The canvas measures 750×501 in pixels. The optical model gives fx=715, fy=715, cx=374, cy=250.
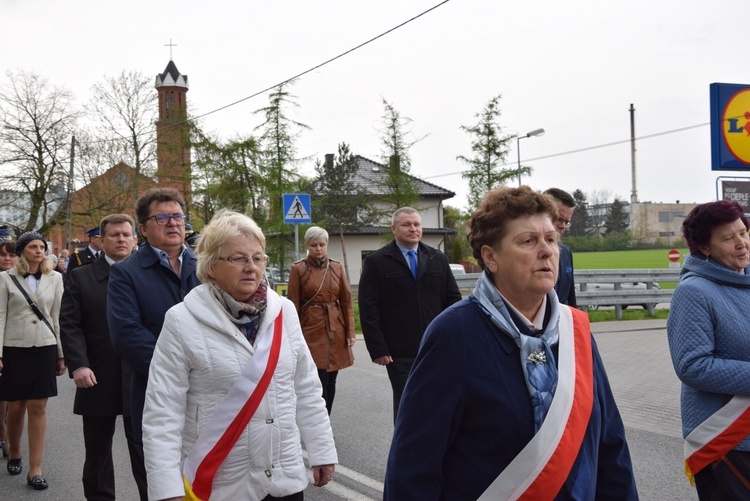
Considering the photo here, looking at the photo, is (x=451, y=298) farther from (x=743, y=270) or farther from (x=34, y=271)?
(x=34, y=271)

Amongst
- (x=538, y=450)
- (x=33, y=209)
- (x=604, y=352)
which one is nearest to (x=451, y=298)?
(x=538, y=450)

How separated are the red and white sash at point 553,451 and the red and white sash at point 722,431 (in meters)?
1.44

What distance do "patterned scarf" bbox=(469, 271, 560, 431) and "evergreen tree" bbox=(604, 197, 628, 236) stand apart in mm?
81627

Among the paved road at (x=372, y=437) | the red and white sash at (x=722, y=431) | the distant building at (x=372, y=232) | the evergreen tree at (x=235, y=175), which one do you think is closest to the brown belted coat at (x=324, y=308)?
the paved road at (x=372, y=437)

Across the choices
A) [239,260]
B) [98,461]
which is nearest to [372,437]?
[98,461]

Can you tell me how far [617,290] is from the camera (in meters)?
17.8

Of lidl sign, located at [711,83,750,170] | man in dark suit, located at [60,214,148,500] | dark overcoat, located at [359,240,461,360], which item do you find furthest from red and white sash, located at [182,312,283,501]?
lidl sign, located at [711,83,750,170]

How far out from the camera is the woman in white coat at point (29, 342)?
6.12 m

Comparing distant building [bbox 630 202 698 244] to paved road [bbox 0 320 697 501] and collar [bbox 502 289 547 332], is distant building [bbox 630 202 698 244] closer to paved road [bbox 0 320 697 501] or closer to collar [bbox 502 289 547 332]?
paved road [bbox 0 320 697 501]

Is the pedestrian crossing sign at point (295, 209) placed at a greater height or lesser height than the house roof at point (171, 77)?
lesser

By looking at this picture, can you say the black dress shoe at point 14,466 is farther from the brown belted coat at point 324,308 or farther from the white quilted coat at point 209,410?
the white quilted coat at point 209,410

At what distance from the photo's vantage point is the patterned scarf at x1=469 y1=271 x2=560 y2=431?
6.87 ft

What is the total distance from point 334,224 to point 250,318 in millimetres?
36845

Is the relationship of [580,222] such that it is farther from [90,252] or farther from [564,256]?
[564,256]
